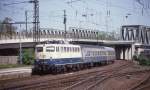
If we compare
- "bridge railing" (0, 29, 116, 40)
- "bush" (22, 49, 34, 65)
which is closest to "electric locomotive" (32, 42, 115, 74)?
"bush" (22, 49, 34, 65)

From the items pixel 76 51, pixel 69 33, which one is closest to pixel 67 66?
pixel 76 51

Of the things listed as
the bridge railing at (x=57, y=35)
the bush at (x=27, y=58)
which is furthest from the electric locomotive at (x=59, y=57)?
the bridge railing at (x=57, y=35)

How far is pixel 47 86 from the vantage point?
19.6 meters

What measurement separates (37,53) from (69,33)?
44.2m

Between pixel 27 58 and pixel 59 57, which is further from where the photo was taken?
pixel 27 58

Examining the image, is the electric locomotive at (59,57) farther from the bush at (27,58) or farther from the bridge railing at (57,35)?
the bridge railing at (57,35)

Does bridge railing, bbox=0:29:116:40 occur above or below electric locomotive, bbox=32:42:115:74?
above

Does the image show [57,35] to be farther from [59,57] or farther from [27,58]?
[59,57]

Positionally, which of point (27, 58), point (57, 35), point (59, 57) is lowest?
point (27, 58)

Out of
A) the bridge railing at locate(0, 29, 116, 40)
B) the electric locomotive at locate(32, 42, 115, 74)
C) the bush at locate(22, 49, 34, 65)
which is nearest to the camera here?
the electric locomotive at locate(32, 42, 115, 74)

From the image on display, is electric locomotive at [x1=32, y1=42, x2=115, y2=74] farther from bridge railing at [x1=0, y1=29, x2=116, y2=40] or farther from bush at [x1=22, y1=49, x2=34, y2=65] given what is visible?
bridge railing at [x1=0, y1=29, x2=116, y2=40]

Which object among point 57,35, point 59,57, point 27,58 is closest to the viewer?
point 59,57

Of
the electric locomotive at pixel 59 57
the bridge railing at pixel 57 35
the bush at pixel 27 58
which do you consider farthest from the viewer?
the bridge railing at pixel 57 35

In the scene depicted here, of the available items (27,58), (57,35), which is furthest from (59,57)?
(57,35)
